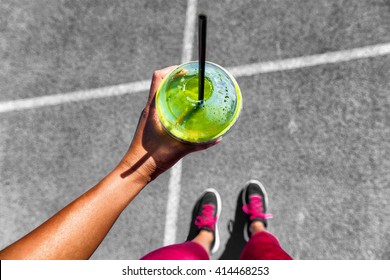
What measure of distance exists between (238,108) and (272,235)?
1.57 metres

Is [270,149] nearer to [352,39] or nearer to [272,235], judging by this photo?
[272,235]

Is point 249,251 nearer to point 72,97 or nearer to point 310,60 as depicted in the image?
point 310,60

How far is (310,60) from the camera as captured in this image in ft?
9.43

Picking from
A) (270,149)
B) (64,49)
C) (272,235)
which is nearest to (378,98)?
(270,149)

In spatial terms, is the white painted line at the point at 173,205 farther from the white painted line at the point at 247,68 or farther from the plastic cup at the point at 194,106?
the plastic cup at the point at 194,106

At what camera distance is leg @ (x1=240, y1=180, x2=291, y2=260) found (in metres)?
2.39

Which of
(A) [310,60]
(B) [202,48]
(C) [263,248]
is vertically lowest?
(C) [263,248]

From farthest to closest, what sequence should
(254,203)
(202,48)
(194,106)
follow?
(254,203) < (194,106) < (202,48)

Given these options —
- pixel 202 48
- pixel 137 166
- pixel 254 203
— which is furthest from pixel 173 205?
pixel 202 48

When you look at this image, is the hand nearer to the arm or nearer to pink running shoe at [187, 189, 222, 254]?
the arm

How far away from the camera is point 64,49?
323 cm

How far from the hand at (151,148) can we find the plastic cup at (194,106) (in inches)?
3.8

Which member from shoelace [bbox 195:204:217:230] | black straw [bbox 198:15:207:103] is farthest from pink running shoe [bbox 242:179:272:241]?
black straw [bbox 198:15:207:103]

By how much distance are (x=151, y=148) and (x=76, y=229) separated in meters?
0.44
